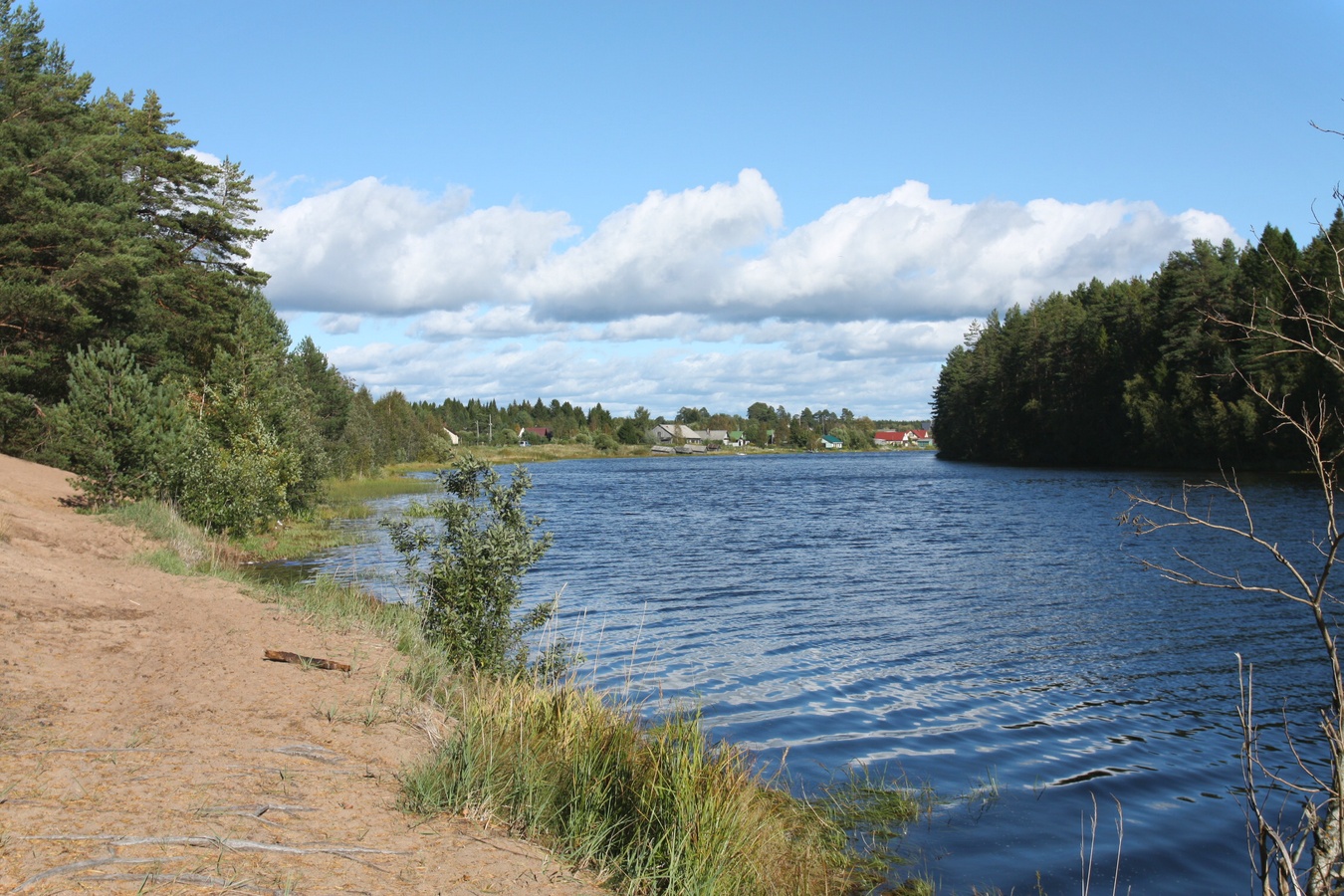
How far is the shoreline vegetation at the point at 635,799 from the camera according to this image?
6.30 m

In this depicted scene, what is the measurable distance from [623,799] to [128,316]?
33427 mm

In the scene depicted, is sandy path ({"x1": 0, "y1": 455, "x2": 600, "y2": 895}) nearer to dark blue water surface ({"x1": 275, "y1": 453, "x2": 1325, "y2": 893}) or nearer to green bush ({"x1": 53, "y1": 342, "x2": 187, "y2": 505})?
dark blue water surface ({"x1": 275, "y1": 453, "x2": 1325, "y2": 893})

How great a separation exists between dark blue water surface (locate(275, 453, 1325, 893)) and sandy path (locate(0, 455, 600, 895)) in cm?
301

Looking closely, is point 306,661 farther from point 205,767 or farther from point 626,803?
point 626,803

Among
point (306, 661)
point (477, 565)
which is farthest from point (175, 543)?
point (306, 661)

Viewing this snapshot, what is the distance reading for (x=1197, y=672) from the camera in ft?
48.1

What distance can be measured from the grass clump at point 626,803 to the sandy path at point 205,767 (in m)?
0.37

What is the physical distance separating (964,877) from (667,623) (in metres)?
11.1

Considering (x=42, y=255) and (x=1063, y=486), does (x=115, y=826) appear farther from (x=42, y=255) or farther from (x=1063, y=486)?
(x=1063, y=486)

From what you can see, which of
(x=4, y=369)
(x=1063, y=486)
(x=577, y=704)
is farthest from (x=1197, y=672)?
(x=1063, y=486)

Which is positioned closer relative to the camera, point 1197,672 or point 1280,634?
point 1197,672

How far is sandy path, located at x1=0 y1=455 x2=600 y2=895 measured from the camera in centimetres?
503

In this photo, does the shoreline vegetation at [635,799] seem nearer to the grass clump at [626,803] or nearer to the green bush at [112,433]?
the grass clump at [626,803]

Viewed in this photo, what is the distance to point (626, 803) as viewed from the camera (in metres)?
7.08
